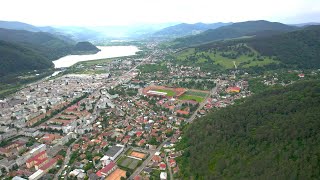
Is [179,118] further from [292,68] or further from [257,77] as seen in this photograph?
[292,68]

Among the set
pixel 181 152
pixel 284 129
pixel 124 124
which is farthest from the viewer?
pixel 124 124

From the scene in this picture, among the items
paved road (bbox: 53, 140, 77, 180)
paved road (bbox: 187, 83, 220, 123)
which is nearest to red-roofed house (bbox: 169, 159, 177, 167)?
paved road (bbox: 53, 140, 77, 180)

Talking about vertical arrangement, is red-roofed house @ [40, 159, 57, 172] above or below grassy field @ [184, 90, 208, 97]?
below

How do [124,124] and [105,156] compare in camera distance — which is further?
[124,124]

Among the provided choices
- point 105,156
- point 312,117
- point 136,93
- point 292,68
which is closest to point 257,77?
point 292,68

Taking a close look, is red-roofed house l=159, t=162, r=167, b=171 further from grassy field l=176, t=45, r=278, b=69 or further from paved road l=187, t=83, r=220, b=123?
grassy field l=176, t=45, r=278, b=69


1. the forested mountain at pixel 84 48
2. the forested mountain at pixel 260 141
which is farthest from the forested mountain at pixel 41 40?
the forested mountain at pixel 260 141

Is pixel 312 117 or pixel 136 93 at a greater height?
pixel 312 117
